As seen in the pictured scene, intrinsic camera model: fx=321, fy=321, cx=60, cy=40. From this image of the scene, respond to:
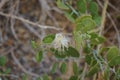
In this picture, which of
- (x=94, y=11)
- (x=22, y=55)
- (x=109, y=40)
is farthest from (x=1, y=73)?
(x=109, y=40)

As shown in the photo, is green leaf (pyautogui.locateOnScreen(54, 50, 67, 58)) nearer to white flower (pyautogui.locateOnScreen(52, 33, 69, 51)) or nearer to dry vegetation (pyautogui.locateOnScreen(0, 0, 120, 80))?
white flower (pyautogui.locateOnScreen(52, 33, 69, 51))

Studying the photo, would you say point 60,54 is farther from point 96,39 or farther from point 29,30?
point 29,30

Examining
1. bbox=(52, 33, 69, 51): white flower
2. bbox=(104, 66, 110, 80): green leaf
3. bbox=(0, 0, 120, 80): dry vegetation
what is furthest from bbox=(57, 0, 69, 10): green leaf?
bbox=(0, 0, 120, 80): dry vegetation

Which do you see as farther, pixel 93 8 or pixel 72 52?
pixel 93 8

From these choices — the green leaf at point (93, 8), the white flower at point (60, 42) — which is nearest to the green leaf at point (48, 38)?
the white flower at point (60, 42)

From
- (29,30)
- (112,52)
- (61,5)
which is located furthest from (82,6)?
(29,30)

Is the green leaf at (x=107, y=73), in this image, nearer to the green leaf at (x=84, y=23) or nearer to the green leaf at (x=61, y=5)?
the green leaf at (x=84, y=23)
